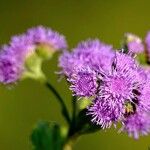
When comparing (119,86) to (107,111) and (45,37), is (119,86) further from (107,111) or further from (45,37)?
(45,37)

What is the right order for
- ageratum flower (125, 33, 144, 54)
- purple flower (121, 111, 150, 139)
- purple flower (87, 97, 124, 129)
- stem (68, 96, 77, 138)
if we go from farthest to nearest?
ageratum flower (125, 33, 144, 54)
stem (68, 96, 77, 138)
purple flower (121, 111, 150, 139)
purple flower (87, 97, 124, 129)

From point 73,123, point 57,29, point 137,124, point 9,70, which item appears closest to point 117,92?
point 137,124

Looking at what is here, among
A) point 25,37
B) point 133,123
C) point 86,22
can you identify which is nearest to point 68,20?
point 86,22

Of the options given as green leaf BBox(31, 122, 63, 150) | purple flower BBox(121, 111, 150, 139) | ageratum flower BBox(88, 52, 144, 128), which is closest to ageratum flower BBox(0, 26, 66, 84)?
green leaf BBox(31, 122, 63, 150)

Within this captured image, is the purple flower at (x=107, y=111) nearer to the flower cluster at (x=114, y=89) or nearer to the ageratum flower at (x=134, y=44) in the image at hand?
the flower cluster at (x=114, y=89)

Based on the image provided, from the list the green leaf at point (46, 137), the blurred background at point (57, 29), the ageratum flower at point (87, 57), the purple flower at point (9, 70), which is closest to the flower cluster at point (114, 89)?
the ageratum flower at point (87, 57)

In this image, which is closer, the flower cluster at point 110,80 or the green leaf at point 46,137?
the flower cluster at point 110,80

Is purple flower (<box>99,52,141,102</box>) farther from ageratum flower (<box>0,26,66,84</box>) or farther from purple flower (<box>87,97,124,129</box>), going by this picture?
ageratum flower (<box>0,26,66,84</box>)
